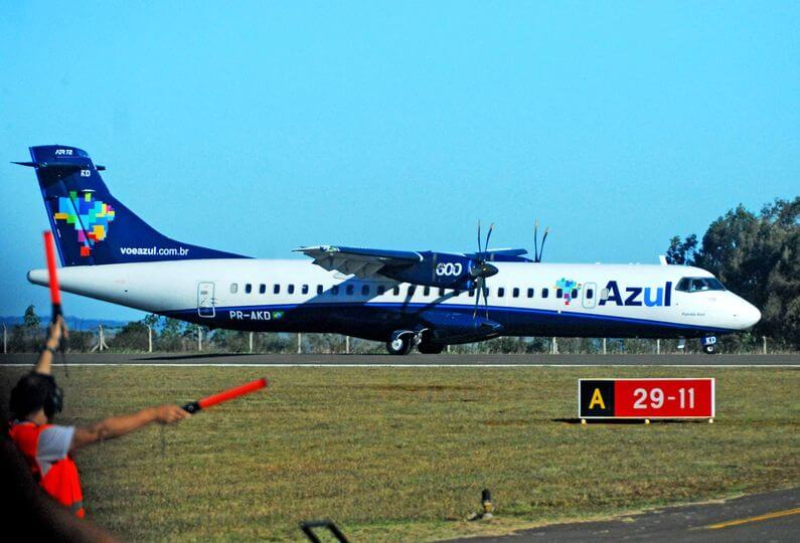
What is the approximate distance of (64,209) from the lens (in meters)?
4.55

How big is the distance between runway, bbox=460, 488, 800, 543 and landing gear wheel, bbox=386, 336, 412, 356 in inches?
1204

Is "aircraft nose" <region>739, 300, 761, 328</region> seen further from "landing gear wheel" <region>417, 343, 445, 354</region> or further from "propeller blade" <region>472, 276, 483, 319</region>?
"landing gear wheel" <region>417, 343, 445, 354</region>

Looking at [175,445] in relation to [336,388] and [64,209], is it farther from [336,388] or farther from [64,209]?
[64,209]

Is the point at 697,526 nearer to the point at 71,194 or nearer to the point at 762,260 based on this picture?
the point at 71,194

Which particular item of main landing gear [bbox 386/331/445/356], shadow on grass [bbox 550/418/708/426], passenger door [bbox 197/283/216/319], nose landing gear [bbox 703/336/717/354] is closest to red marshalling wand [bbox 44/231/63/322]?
shadow on grass [bbox 550/418/708/426]

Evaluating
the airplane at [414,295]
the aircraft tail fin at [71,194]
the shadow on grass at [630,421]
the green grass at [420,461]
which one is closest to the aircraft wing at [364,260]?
the airplane at [414,295]

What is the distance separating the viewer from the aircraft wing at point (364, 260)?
42.0m

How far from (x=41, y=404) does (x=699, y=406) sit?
19.5m

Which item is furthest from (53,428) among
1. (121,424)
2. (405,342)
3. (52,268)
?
(405,342)

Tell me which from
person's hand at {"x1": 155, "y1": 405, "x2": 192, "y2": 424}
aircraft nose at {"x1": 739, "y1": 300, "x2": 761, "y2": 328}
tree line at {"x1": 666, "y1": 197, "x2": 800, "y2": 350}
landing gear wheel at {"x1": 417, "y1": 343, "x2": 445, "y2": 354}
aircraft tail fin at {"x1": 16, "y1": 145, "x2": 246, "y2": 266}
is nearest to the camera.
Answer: person's hand at {"x1": 155, "y1": 405, "x2": 192, "y2": 424}

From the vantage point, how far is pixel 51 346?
2.56 m

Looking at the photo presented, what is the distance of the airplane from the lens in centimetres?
4153

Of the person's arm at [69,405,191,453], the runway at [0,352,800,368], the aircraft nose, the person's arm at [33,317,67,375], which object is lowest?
the runway at [0,352,800,368]

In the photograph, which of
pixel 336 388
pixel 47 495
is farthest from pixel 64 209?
pixel 336 388
